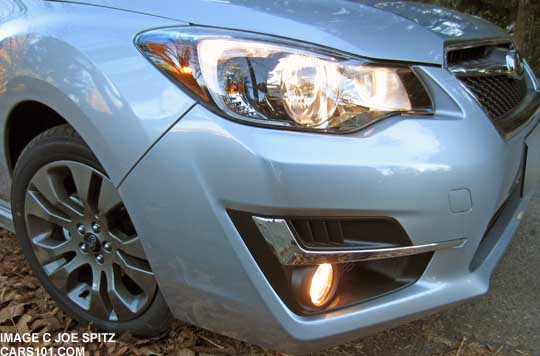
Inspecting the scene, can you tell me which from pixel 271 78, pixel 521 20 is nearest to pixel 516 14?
pixel 521 20

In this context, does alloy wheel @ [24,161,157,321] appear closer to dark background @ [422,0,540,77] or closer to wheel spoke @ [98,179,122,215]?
wheel spoke @ [98,179,122,215]

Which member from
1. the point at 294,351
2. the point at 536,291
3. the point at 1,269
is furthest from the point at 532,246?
the point at 1,269

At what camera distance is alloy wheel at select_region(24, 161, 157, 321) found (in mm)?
1621

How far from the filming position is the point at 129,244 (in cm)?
158

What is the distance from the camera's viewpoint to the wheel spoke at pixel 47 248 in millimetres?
1844

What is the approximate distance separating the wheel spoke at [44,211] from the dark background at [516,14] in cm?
758

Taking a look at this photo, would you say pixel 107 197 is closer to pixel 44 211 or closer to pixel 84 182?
pixel 84 182

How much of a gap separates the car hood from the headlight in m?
0.04

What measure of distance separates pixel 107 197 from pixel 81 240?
289 mm

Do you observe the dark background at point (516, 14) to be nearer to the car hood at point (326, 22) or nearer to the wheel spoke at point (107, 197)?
the car hood at point (326, 22)

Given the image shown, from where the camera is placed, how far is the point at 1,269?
2.29m

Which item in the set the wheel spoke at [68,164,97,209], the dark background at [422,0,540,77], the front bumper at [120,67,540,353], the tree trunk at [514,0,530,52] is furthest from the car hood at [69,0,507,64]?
the tree trunk at [514,0,530,52]

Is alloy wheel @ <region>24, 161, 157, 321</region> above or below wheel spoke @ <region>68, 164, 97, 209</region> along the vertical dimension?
below

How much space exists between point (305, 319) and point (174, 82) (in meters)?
0.72
